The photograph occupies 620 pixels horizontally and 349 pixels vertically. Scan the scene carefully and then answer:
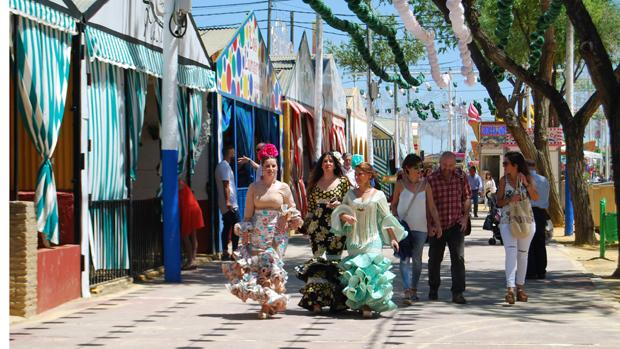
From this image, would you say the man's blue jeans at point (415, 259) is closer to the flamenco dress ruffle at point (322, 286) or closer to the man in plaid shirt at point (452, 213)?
the man in plaid shirt at point (452, 213)

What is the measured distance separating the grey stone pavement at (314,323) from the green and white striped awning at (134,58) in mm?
2832

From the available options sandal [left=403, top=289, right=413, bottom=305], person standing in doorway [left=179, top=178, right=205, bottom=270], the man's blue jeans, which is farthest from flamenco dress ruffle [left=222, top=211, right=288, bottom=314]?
person standing in doorway [left=179, top=178, right=205, bottom=270]

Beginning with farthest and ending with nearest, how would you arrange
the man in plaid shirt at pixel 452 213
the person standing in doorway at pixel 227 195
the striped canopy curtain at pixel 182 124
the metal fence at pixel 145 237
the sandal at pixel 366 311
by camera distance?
the person standing in doorway at pixel 227 195
the striped canopy curtain at pixel 182 124
the metal fence at pixel 145 237
the man in plaid shirt at pixel 452 213
the sandal at pixel 366 311

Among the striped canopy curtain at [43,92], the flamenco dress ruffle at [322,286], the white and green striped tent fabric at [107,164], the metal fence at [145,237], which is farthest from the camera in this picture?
the metal fence at [145,237]

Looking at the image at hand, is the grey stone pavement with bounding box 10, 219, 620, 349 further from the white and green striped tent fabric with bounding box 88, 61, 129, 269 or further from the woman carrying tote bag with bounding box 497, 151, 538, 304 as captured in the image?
the white and green striped tent fabric with bounding box 88, 61, 129, 269

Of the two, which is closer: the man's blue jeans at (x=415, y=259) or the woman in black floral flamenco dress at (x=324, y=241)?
the woman in black floral flamenco dress at (x=324, y=241)

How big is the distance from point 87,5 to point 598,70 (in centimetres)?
717

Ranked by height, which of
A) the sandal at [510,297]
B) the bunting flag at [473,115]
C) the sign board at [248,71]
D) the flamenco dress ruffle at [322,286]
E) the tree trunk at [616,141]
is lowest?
the sandal at [510,297]

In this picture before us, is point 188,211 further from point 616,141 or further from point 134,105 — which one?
point 616,141

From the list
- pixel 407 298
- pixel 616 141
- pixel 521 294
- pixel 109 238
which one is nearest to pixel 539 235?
pixel 616 141

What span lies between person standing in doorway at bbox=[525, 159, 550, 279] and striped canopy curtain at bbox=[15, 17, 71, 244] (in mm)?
6697

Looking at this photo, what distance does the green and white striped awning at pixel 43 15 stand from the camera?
10055mm

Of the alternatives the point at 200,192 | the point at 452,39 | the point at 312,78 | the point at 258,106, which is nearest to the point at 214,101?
the point at 200,192

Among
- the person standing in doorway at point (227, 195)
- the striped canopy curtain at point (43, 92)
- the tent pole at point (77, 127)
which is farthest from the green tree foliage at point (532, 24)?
the striped canopy curtain at point (43, 92)
